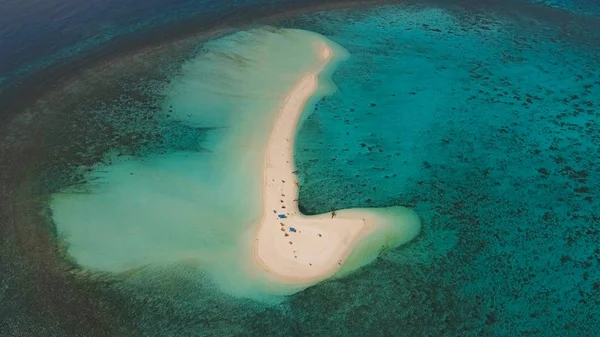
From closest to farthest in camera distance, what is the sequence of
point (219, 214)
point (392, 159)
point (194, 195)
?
point (219, 214)
point (194, 195)
point (392, 159)

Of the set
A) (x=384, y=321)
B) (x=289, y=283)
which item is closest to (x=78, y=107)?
(x=289, y=283)

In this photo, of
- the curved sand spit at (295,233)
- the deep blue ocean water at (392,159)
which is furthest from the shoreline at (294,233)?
the deep blue ocean water at (392,159)

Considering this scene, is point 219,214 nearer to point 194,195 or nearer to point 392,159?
point 194,195

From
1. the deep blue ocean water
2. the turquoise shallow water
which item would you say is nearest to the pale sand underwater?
the turquoise shallow water

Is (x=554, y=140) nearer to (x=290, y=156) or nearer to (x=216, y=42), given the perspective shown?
(x=290, y=156)

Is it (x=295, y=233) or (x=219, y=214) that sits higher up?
(x=219, y=214)

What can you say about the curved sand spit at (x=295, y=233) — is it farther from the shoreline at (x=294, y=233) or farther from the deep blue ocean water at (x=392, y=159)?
the deep blue ocean water at (x=392, y=159)

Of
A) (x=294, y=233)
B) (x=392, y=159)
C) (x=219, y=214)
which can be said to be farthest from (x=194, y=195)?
(x=392, y=159)
